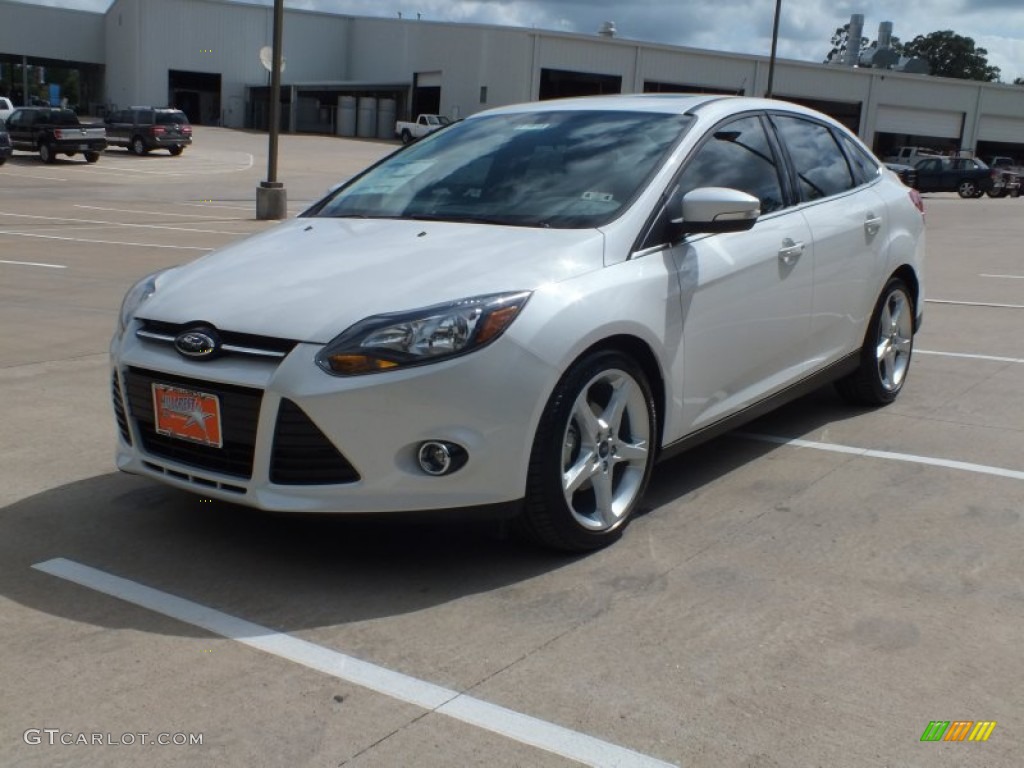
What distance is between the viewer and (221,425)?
375cm

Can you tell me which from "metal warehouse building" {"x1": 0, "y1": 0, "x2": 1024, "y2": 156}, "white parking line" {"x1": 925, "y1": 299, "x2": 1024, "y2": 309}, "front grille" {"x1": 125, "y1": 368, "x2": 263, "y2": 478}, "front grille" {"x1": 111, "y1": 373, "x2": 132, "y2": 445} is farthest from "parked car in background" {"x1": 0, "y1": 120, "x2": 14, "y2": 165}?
"front grille" {"x1": 125, "y1": 368, "x2": 263, "y2": 478}

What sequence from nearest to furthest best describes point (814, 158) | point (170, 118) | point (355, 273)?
point (355, 273) < point (814, 158) < point (170, 118)

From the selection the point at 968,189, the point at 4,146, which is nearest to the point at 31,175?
the point at 4,146

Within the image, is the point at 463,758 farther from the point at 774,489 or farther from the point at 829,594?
the point at 774,489

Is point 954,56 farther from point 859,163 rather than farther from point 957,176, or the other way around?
point 859,163

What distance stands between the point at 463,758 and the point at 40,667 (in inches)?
50.7

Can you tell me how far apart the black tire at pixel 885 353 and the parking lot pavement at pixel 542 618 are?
0.85ft

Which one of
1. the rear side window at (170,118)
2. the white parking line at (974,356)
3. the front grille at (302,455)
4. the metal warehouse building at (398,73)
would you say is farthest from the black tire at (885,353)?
the metal warehouse building at (398,73)

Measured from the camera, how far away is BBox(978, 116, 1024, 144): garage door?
67688mm

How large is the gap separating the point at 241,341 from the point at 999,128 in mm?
72708

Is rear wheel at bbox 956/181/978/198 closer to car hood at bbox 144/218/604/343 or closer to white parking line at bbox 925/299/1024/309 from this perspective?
white parking line at bbox 925/299/1024/309

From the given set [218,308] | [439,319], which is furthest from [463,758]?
[218,308]

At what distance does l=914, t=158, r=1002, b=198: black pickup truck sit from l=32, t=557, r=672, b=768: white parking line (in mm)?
41503

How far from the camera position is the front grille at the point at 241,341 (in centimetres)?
366
